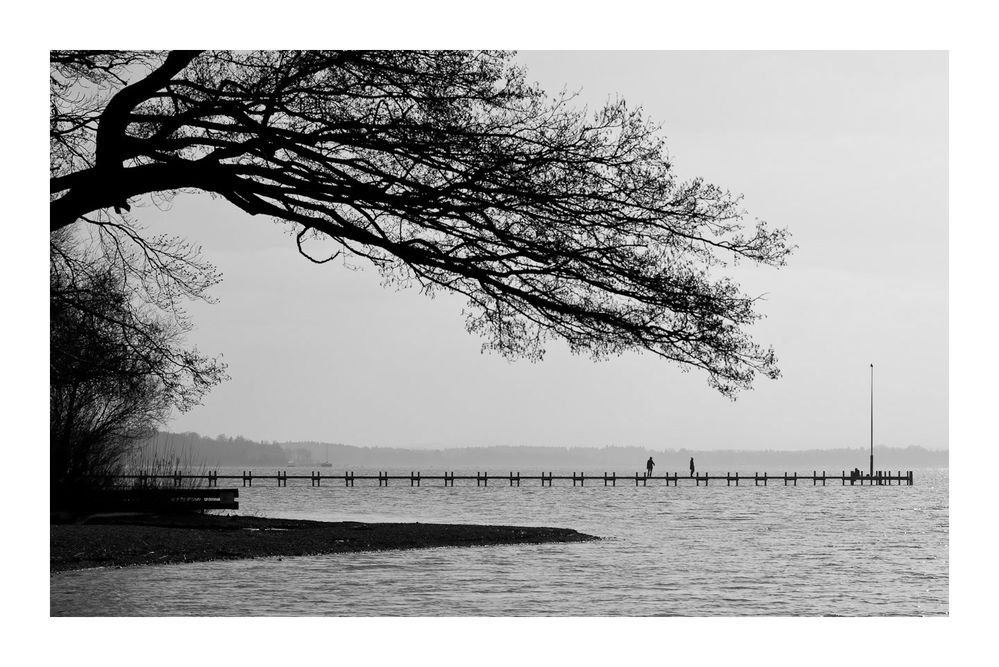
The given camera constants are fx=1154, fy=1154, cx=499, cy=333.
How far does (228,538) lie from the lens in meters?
20.7

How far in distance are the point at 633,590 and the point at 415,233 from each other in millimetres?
9478

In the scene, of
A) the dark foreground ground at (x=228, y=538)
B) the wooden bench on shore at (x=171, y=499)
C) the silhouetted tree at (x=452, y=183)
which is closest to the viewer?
the silhouetted tree at (x=452, y=183)

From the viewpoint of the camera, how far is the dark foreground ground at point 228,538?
17.2m

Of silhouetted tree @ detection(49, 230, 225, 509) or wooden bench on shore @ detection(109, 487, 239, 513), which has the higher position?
silhouetted tree @ detection(49, 230, 225, 509)

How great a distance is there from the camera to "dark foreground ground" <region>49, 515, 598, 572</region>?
17.2m

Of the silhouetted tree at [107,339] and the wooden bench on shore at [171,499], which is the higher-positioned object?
the silhouetted tree at [107,339]

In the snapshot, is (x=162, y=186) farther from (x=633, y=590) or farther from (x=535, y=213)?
(x=633, y=590)

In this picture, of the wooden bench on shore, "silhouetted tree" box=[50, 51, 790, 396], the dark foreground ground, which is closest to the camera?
"silhouetted tree" box=[50, 51, 790, 396]

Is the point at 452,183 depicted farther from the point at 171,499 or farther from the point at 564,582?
the point at 171,499

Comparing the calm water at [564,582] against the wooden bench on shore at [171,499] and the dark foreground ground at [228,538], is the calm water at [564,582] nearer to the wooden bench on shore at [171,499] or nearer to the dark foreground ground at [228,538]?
the dark foreground ground at [228,538]

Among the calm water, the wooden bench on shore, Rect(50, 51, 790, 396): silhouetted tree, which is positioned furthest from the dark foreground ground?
Rect(50, 51, 790, 396): silhouetted tree

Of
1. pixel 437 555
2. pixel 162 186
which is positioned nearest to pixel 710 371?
pixel 162 186

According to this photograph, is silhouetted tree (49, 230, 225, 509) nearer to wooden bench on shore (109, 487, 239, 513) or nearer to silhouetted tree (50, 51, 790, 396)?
silhouetted tree (50, 51, 790, 396)

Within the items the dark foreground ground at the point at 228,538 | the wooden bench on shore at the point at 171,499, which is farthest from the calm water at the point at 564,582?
the wooden bench on shore at the point at 171,499
